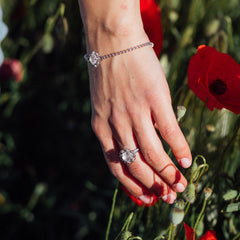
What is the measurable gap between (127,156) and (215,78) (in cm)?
27

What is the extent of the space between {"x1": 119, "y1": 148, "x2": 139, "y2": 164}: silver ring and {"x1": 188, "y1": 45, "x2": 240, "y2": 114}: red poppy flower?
0.52 ft

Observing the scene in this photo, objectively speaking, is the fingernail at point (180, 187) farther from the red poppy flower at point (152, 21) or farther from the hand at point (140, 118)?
the red poppy flower at point (152, 21)

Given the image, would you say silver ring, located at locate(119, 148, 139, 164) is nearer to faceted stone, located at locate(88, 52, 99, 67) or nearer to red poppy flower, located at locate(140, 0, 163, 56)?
faceted stone, located at locate(88, 52, 99, 67)

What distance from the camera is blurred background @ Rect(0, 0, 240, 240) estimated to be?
1.01 metres

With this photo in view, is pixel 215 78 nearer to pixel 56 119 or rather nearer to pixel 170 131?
pixel 170 131

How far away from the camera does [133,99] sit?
58cm

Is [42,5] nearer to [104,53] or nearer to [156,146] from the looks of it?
[104,53]

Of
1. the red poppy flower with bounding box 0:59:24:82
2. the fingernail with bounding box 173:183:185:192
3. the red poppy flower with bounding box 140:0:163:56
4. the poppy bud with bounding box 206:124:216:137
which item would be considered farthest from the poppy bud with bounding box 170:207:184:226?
the red poppy flower with bounding box 0:59:24:82

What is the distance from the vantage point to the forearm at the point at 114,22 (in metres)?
0.58

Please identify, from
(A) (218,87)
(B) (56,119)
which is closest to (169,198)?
(A) (218,87)

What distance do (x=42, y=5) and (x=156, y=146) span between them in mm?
846

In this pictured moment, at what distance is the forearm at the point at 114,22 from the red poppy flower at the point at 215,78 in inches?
4.6

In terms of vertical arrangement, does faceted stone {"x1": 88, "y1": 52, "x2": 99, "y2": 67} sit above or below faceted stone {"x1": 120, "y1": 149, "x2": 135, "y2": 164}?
above

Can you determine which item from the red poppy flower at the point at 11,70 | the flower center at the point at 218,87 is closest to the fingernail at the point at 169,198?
the flower center at the point at 218,87
